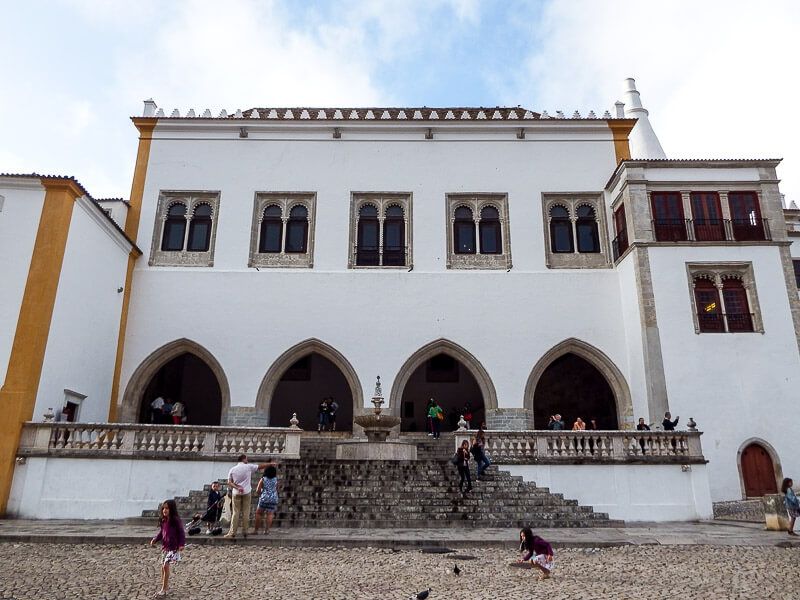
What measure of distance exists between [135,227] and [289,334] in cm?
555

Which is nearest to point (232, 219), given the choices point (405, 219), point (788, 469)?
point (405, 219)

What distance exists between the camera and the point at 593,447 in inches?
464

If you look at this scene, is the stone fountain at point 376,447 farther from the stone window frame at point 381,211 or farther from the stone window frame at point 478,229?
the stone window frame at point 478,229

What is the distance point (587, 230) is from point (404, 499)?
9.83 m

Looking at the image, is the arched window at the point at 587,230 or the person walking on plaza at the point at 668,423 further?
the arched window at the point at 587,230

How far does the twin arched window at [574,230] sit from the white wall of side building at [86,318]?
1185 centimetres

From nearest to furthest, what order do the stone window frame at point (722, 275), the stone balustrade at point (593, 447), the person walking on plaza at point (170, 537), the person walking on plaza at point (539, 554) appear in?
the person walking on plaza at point (170, 537) < the person walking on plaza at point (539, 554) < the stone balustrade at point (593, 447) < the stone window frame at point (722, 275)

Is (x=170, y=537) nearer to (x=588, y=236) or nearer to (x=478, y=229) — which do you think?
(x=478, y=229)

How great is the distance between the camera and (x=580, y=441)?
1186 centimetres

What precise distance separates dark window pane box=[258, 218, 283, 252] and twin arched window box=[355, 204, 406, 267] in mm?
2249

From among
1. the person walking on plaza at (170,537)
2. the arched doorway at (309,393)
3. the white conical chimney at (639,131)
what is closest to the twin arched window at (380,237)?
the arched doorway at (309,393)

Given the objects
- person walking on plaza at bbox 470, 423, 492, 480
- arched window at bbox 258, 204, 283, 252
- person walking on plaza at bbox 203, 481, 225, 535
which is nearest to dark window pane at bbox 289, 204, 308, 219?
arched window at bbox 258, 204, 283, 252

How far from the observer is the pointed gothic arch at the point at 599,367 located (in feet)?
48.6

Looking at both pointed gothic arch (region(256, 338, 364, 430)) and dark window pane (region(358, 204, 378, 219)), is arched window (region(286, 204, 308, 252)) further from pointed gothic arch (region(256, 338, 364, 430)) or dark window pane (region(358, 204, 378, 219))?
pointed gothic arch (region(256, 338, 364, 430))
